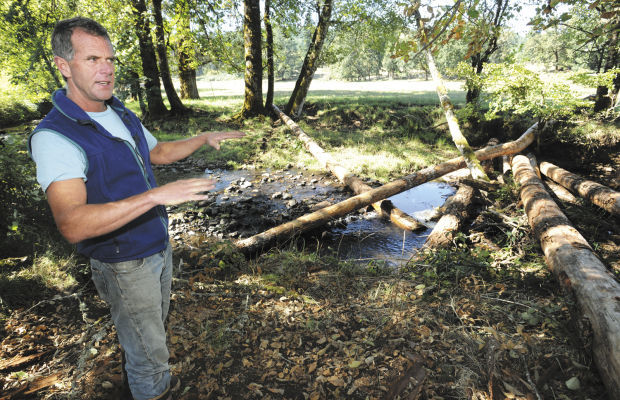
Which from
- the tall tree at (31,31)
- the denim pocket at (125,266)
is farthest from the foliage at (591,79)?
the tall tree at (31,31)

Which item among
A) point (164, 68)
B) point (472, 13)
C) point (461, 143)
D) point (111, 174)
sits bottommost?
point (461, 143)

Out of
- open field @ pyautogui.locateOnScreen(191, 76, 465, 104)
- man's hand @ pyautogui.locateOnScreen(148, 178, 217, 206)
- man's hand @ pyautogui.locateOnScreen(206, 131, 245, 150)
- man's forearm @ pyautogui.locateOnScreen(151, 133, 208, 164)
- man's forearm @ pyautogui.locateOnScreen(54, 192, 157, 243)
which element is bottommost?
man's forearm @ pyautogui.locateOnScreen(54, 192, 157, 243)

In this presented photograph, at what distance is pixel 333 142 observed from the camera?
38.1 feet

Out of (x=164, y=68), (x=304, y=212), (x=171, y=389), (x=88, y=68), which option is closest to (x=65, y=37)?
(x=88, y=68)

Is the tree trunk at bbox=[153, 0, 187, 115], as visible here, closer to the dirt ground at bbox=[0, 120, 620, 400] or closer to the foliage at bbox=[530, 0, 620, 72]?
the dirt ground at bbox=[0, 120, 620, 400]

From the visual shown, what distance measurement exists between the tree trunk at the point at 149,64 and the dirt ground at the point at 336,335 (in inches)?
400

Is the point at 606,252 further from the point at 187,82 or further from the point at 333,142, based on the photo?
the point at 187,82

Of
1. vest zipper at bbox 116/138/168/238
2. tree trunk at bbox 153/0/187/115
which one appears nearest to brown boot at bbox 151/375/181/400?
vest zipper at bbox 116/138/168/238

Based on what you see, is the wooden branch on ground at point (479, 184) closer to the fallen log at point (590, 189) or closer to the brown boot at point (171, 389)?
the fallen log at point (590, 189)

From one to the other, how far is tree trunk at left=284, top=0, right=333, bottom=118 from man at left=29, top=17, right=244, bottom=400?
41.3ft

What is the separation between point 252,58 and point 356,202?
986 cm

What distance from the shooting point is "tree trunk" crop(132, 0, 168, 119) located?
11.2 metres

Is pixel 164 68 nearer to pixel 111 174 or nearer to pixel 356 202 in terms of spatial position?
pixel 356 202

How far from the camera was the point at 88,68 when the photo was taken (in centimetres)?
176
